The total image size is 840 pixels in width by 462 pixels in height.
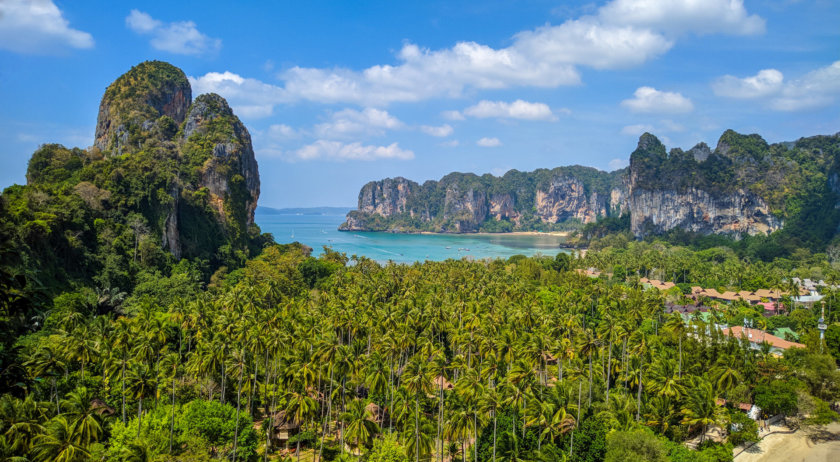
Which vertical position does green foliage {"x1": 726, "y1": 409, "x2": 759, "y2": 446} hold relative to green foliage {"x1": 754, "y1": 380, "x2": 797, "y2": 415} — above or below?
below

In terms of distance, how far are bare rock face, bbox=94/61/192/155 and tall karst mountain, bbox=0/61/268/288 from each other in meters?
0.27

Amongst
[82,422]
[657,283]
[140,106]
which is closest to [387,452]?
[82,422]

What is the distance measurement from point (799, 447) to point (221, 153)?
107511mm

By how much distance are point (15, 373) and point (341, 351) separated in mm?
26278

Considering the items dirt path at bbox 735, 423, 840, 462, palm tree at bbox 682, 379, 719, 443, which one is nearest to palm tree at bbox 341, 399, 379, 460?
palm tree at bbox 682, 379, 719, 443

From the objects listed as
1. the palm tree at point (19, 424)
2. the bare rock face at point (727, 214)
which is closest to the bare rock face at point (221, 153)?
the palm tree at point (19, 424)

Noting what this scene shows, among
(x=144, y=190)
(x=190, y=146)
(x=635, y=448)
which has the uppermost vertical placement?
(x=190, y=146)

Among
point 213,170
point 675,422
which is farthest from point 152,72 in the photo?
point 675,422

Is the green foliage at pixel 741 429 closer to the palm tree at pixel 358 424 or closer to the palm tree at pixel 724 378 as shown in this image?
the palm tree at pixel 724 378

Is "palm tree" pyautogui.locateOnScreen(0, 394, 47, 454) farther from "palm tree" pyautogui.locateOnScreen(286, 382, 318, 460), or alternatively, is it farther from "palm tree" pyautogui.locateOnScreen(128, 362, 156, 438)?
"palm tree" pyautogui.locateOnScreen(286, 382, 318, 460)

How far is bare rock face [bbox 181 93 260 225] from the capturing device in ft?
347

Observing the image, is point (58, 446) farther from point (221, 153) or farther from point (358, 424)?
point (221, 153)

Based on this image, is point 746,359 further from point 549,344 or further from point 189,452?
point 189,452

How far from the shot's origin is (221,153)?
109500mm
